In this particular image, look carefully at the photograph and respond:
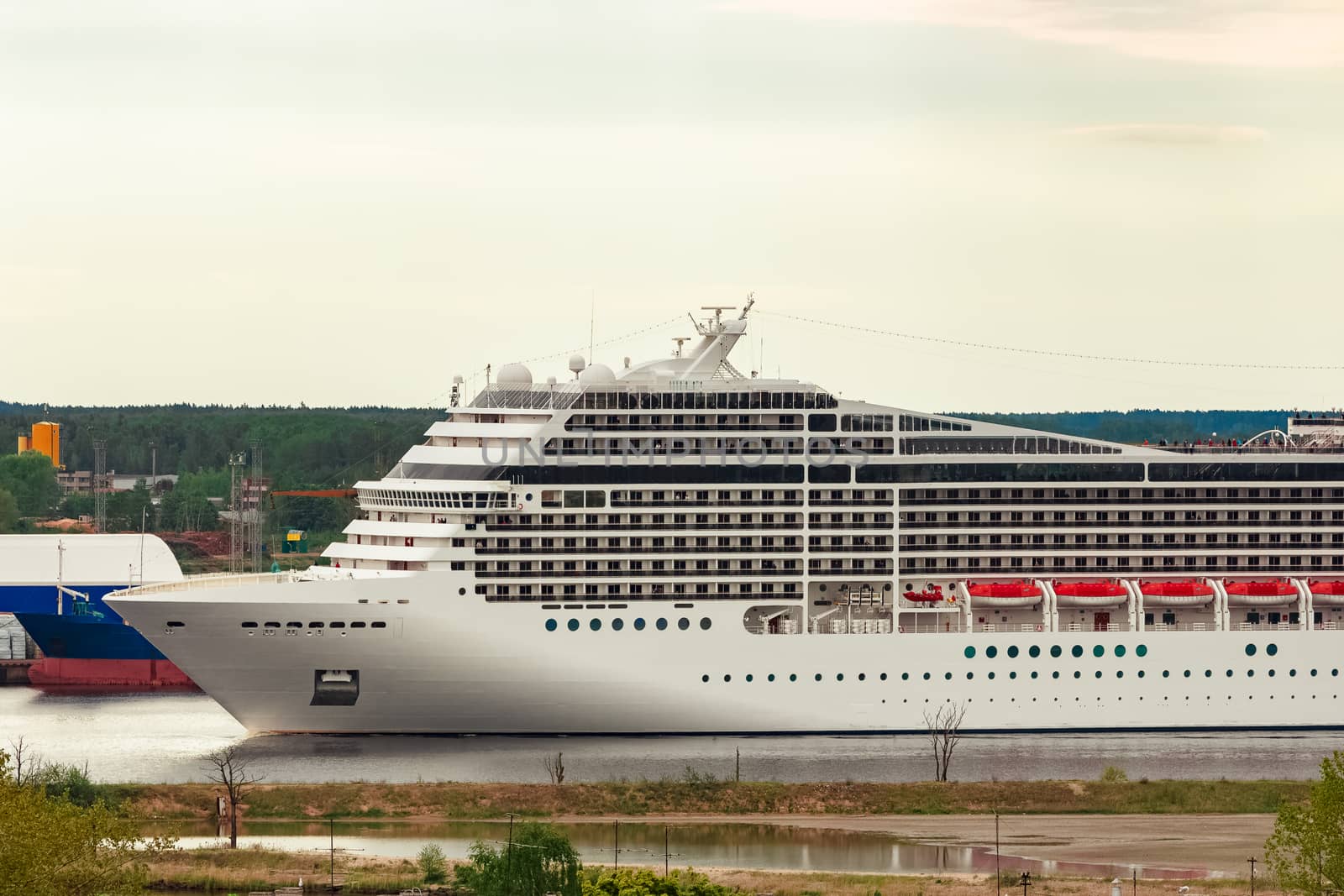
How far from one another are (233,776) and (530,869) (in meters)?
12.6

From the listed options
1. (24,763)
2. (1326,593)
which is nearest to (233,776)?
(24,763)

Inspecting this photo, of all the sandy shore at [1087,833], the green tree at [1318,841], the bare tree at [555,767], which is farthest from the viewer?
the bare tree at [555,767]

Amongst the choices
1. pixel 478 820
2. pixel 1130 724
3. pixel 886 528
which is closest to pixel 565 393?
pixel 886 528

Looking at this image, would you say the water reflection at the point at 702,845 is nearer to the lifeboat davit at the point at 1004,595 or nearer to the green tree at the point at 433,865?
the green tree at the point at 433,865

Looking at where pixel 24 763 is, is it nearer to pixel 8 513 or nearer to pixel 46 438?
pixel 8 513

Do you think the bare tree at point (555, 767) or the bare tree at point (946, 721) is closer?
the bare tree at point (555, 767)

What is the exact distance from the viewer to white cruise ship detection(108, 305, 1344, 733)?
60.9m

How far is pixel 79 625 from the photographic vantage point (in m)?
79.6

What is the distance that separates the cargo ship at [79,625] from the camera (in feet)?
261

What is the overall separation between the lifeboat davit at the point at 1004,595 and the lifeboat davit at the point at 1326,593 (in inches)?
305

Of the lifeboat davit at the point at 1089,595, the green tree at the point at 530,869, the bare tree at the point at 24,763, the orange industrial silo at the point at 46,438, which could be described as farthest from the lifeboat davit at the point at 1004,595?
the orange industrial silo at the point at 46,438

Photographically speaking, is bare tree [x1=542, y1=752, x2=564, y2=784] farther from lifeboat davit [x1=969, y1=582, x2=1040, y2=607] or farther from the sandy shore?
lifeboat davit [x1=969, y1=582, x2=1040, y2=607]

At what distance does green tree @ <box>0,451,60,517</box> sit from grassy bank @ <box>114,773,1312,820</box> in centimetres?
9163

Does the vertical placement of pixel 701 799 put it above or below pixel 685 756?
below
